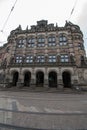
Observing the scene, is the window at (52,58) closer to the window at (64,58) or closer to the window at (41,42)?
the window at (64,58)

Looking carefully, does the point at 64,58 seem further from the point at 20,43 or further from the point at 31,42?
the point at 20,43

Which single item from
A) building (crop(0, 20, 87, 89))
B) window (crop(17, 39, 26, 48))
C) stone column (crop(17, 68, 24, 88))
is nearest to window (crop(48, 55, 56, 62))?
building (crop(0, 20, 87, 89))

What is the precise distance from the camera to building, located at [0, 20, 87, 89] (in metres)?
23.5

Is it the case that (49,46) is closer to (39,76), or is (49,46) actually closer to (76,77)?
(39,76)

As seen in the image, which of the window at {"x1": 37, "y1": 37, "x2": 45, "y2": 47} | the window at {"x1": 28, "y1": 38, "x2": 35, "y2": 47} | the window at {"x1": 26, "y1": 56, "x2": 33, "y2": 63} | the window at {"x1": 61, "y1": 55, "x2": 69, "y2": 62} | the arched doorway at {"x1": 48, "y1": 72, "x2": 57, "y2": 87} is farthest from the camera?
the window at {"x1": 28, "y1": 38, "x2": 35, "y2": 47}

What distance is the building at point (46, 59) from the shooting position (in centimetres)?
2345

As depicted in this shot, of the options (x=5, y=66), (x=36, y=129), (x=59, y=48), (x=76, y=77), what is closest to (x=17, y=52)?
(x=5, y=66)

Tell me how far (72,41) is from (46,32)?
21.7 feet

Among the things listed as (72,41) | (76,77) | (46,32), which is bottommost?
(76,77)

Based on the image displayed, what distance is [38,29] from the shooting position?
2872 cm

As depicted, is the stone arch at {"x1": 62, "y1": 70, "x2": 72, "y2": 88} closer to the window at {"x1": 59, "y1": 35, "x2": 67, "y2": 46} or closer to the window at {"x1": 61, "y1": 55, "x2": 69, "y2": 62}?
the window at {"x1": 61, "y1": 55, "x2": 69, "y2": 62}

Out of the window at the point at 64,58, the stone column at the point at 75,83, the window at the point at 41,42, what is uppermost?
the window at the point at 41,42

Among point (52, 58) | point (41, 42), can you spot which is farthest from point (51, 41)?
point (52, 58)

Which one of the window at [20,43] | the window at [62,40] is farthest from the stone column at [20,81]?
the window at [62,40]
